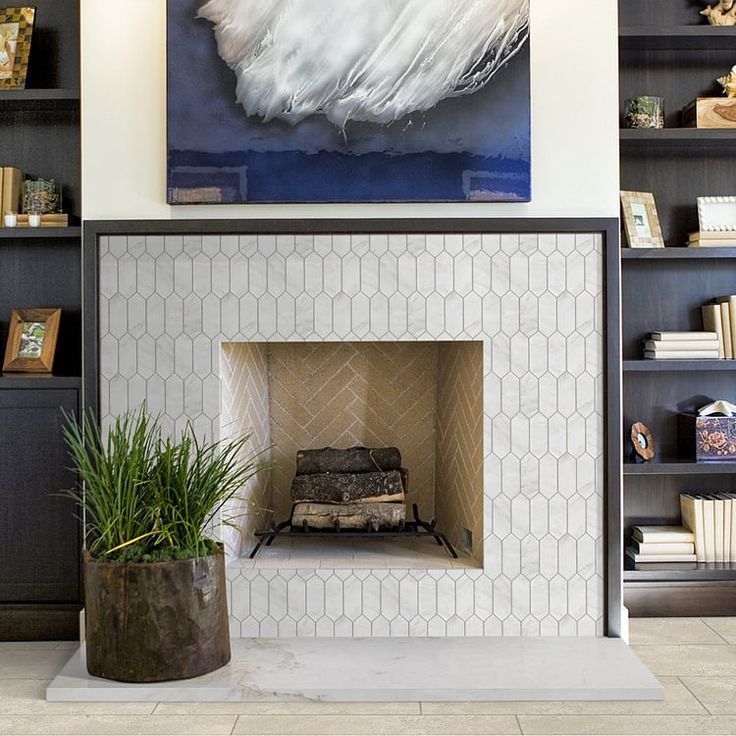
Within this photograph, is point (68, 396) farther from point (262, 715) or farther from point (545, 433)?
point (545, 433)

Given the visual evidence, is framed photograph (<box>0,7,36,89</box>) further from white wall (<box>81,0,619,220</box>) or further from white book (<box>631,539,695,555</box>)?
white book (<box>631,539,695,555</box>)

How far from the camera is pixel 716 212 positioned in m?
3.54

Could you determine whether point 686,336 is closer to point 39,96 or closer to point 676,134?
point 676,134

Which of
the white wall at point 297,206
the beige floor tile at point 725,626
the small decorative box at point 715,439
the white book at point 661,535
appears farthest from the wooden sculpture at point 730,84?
the beige floor tile at point 725,626

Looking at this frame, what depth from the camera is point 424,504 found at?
383 cm

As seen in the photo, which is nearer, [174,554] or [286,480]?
[174,554]

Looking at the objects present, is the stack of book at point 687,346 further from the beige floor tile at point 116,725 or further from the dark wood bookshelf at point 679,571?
the beige floor tile at point 116,725

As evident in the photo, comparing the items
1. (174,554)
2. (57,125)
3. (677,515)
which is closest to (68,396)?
(174,554)

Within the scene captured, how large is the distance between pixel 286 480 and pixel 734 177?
2.07 metres

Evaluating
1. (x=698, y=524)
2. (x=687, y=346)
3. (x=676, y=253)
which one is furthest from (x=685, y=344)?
(x=698, y=524)

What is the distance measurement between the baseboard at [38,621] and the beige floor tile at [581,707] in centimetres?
130

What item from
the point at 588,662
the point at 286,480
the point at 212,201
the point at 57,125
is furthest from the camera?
the point at 286,480

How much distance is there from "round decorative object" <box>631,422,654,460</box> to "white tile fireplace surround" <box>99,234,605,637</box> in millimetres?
515

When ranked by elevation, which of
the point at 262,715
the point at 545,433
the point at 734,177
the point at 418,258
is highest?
the point at 734,177
